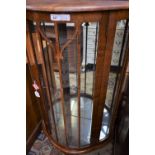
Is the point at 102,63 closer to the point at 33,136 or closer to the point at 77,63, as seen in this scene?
the point at 77,63

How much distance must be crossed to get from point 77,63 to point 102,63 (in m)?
0.11

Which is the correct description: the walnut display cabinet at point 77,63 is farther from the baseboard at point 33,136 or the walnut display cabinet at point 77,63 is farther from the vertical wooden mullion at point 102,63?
the baseboard at point 33,136

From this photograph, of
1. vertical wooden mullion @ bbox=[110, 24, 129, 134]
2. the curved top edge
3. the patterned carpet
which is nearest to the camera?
the curved top edge

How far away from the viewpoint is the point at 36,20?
703mm

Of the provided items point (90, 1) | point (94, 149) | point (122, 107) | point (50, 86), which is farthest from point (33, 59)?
point (94, 149)

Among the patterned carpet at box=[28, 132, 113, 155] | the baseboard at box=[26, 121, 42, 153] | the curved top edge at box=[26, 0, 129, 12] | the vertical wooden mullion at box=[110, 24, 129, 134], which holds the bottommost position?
the patterned carpet at box=[28, 132, 113, 155]

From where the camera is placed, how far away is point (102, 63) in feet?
2.63

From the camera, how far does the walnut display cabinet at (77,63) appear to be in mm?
667

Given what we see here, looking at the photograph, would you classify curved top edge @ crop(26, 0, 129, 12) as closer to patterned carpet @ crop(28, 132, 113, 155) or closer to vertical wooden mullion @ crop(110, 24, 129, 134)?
vertical wooden mullion @ crop(110, 24, 129, 134)

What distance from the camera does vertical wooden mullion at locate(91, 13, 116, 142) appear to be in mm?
689

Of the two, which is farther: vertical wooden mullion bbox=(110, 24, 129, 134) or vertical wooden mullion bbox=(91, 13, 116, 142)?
vertical wooden mullion bbox=(110, 24, 129, 134)

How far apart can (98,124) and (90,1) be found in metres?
0.69

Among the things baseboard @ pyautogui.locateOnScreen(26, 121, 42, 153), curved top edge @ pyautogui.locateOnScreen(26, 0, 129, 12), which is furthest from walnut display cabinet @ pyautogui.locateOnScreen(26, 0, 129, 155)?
baseboard @ pyautogui.locateOnScreen(26, 121, 42, 153)

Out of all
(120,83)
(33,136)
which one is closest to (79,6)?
(120,83)
